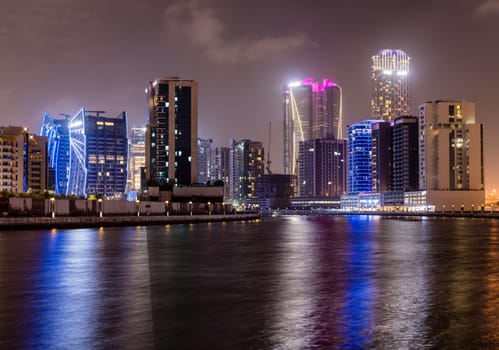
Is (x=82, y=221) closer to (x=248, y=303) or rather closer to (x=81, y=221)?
(x=81, y=221)

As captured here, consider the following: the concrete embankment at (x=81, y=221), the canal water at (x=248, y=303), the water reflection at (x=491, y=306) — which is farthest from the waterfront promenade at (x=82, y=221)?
the water reflection at (x=491, y=306)

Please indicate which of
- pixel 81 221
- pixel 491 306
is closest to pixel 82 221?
pixel 81 221

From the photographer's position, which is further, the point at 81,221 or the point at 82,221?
the point at 82,221

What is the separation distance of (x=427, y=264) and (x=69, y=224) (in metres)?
76.9

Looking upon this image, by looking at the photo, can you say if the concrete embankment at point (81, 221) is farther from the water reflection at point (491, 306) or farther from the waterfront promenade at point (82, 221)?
the water reflection at point (491, 306)

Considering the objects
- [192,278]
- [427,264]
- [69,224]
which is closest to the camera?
[192,278]

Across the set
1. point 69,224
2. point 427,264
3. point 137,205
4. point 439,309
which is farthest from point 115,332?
point 137,205

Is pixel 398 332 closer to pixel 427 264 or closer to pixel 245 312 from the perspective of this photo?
pixel 245 312

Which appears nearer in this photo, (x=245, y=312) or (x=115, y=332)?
(x=115, y=332)

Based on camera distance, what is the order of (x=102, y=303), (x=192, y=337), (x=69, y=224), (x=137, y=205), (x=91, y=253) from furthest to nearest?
(x=137, y=205) < (x=69, y=224) < (x=91, y=253) < (x=102, y=303) < (x=192, y=337)

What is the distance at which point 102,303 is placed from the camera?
22656mm

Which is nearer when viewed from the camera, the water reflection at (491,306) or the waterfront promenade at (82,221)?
the water reflection at (491,306)

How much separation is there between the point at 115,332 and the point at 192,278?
42.9ft

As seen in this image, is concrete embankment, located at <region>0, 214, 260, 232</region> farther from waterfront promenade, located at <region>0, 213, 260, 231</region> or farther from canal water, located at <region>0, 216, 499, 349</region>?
canal water, located at <region>0, 216, 499, 349</region>
